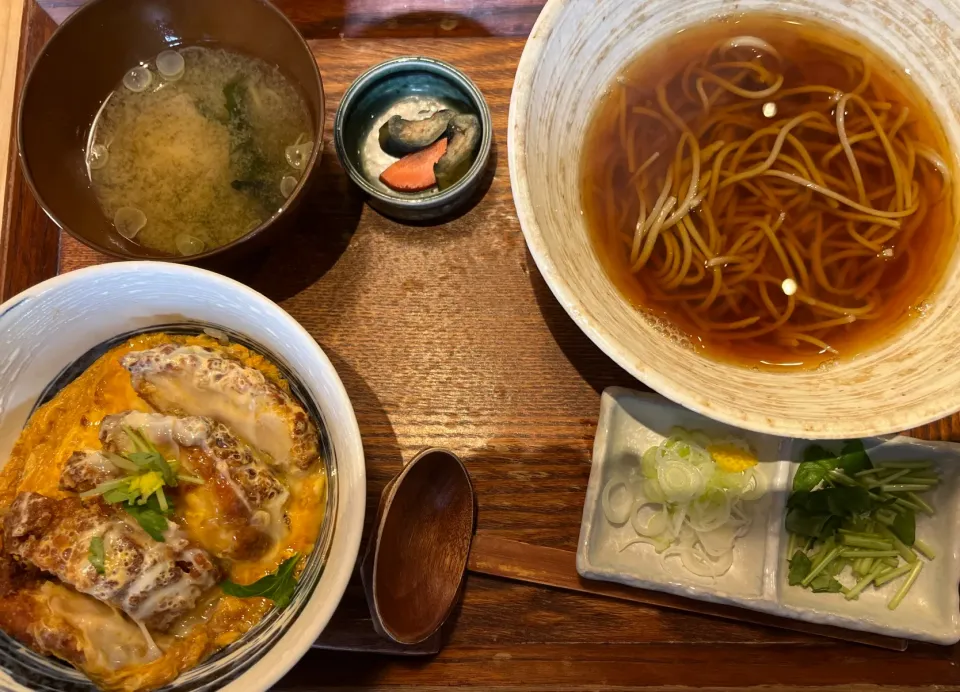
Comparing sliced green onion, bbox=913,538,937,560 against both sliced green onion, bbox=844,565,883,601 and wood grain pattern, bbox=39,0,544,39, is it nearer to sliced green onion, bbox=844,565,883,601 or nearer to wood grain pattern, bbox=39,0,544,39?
sliced green onion, bbox=844,565,883,601

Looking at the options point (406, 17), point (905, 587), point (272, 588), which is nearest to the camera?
point (272, 588)

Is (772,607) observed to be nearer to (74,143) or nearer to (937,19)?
(937,19)

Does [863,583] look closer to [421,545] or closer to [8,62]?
[421,545]

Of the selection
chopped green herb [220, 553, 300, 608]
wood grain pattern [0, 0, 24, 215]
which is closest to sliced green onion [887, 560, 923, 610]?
chopped green herb [220, 553, 300, 608]

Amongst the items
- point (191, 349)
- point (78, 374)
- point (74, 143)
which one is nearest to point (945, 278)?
point (191, 349)

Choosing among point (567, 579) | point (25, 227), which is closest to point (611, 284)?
point (567, 579)

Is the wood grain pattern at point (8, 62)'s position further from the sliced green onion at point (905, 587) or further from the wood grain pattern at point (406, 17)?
the sliced green onion at point (905, 587)
